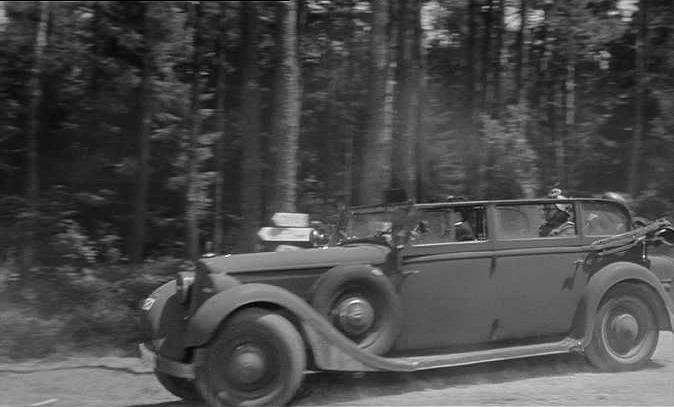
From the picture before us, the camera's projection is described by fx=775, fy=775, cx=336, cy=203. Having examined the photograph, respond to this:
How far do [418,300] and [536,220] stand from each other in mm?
1461

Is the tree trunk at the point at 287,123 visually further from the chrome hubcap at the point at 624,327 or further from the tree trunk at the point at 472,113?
the tree trunk at the point at 472,113

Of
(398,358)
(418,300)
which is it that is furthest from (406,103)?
(398,358)

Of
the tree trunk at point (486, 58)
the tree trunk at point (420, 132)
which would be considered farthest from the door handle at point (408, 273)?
the tree trunk at point (486, 58)

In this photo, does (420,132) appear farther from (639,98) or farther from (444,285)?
(444,285)

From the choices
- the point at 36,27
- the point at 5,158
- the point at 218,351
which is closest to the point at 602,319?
the point at 218,351

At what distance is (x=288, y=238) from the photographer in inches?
280

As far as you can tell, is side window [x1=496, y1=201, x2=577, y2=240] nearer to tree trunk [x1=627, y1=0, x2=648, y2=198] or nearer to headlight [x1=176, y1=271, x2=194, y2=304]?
headlight [x1=176, y1=271, x2=194, y2=304]

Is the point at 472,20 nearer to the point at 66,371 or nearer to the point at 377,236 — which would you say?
the point at 377,236

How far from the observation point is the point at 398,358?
633cm

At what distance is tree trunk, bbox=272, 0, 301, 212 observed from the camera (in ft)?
30.0

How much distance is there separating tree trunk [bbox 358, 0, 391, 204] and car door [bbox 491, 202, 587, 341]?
3.49m

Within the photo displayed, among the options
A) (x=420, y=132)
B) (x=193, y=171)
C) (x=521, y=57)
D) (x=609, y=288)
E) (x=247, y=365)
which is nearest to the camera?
(x=247, y=365)

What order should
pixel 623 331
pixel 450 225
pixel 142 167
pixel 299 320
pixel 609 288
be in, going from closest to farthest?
1. pixel 299 320
2. pixel 450 225
3. pixel 609 288
4. pixel 623 331
5. pixel 142 167

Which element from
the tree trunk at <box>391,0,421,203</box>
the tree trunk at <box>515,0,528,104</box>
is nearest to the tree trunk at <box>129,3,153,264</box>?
the tree trunk at <box>391,0,421,203</box>
